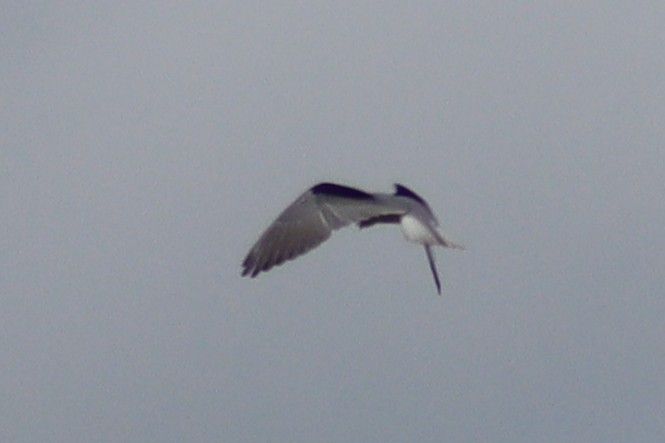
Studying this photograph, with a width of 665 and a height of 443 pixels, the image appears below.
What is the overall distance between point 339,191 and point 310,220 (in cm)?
92

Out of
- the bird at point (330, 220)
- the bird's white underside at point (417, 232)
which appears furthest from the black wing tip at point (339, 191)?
the bird's white underside at point (417, 232)

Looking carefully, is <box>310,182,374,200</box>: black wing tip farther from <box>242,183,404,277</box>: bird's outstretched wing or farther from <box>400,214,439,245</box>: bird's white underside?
<box>400,214,439,245</box>: bird's white underside

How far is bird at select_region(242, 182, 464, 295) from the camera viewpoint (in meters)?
30.9

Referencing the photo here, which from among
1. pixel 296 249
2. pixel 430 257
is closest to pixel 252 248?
pixel 296 249

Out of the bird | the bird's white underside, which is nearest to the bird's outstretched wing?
the bird

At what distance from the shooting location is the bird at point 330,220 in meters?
30.9

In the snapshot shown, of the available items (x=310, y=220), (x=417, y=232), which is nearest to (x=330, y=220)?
(x=310, y=220)

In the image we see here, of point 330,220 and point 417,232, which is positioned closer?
point 417,232

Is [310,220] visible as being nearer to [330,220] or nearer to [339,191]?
[330,220]

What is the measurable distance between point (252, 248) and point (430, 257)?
3088 millimetres

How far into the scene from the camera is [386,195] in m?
33.5

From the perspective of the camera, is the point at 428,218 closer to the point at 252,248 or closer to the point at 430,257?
the point at 430,257

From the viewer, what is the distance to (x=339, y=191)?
3247 centimetres

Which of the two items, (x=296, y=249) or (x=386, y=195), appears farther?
(x=386, y=195)
